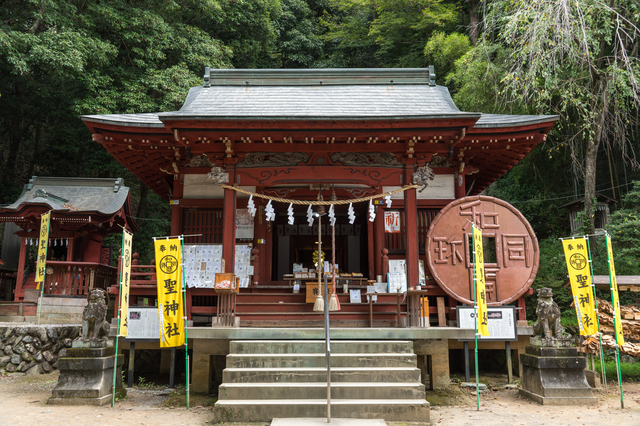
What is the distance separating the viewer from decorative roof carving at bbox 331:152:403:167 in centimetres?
895

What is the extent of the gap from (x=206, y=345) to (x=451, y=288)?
4785 mm

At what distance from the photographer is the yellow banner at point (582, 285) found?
7.17m

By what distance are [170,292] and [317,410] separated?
289cm

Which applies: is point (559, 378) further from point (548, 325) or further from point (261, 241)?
point (261, 241)

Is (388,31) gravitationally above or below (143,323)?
above

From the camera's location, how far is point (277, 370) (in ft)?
20.9

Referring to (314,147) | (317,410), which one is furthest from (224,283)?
(314,147)

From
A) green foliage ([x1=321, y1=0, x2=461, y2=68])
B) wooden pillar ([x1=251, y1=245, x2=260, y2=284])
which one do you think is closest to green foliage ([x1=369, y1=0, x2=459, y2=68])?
green foliage ([x1=321, y1=0, x2=461, y2=68])

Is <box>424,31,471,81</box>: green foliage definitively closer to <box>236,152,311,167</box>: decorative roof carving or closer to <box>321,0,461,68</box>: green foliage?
<box>321,0,461,68</box>: green foliage

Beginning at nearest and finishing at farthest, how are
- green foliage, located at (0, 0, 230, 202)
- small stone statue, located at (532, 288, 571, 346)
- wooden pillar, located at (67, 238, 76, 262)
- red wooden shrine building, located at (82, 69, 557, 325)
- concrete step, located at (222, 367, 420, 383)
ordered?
concrete step, located at (222, 367, 420, 383)
small stone statue, located at (532, 288, 571, 346)
red wooden shrine building, located at (82, 69, 557, 325)
wooden pillar, located at (67, 238, 76, 262)
green foliage, located at (0, 0, 230, 202)

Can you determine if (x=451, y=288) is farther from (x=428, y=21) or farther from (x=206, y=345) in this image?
(x=428, y=21)

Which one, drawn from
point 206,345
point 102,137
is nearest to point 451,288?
point 206,345

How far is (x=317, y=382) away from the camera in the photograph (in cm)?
627

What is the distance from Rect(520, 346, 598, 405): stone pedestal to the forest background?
534 cm
